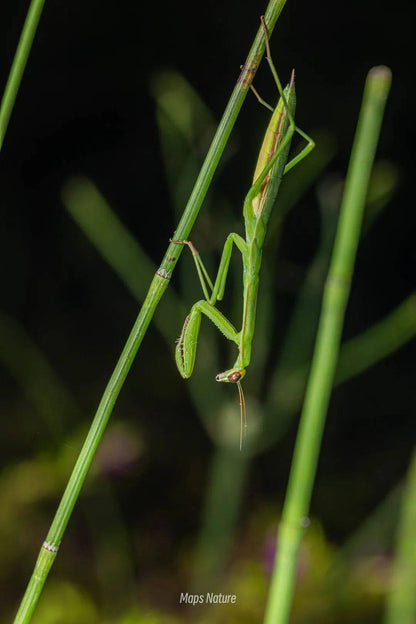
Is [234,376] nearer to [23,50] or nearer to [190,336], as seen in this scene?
[190,336]

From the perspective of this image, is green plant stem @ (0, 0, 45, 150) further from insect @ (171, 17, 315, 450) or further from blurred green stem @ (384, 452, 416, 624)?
Result: blurred green stem @ (384, 452, 416, 624)

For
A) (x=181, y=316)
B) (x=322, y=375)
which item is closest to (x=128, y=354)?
(x=322, y=375)

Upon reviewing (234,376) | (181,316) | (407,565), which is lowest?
(407,565)

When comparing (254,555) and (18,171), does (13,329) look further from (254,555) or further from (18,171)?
(254,555)

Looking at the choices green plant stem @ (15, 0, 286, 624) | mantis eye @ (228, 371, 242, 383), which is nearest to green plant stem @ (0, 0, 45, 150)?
green plant stem @ (15, 0, 286, 624)

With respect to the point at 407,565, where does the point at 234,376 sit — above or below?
above

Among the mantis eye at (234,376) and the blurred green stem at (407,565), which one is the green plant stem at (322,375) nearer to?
the blurred green stem at (407,565)

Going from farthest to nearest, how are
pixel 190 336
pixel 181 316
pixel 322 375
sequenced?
pixel 181 316, pixel 190 336, pixel 322 375

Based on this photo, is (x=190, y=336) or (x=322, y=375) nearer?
(x=322, y=375)
